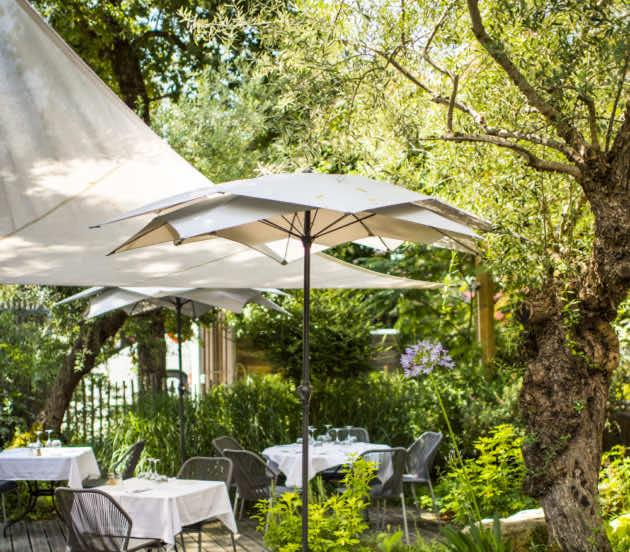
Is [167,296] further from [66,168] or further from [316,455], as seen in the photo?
[66,168]

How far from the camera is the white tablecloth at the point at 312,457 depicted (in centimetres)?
722

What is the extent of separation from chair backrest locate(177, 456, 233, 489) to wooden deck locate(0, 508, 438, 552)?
2.91 feet

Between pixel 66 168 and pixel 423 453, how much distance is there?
16.7ft

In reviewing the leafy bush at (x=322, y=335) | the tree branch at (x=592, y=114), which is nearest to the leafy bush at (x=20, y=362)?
the leafy bush at (x=322, y=335)

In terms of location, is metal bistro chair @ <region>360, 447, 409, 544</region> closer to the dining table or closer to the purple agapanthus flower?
the purple agapanthus flower

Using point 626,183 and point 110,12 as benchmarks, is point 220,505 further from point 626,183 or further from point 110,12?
point 110,12

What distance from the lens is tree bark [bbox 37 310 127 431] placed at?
32.2 ft

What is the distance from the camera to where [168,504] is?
541 cm

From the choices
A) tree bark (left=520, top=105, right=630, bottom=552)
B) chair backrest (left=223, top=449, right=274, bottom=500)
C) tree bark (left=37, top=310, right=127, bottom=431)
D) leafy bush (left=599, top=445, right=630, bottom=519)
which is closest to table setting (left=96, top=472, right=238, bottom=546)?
chair backrest (left=223, top=449, right=274, bottom=500)

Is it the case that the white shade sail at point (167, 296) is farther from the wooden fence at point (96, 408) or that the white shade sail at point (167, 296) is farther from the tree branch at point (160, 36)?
the tree branch at point (160, 36)

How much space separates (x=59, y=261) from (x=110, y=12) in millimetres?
6067

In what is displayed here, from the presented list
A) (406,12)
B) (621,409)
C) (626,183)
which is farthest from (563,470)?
(621,409)

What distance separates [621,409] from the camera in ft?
28.6

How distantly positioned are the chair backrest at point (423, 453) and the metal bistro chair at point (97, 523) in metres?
3.49
